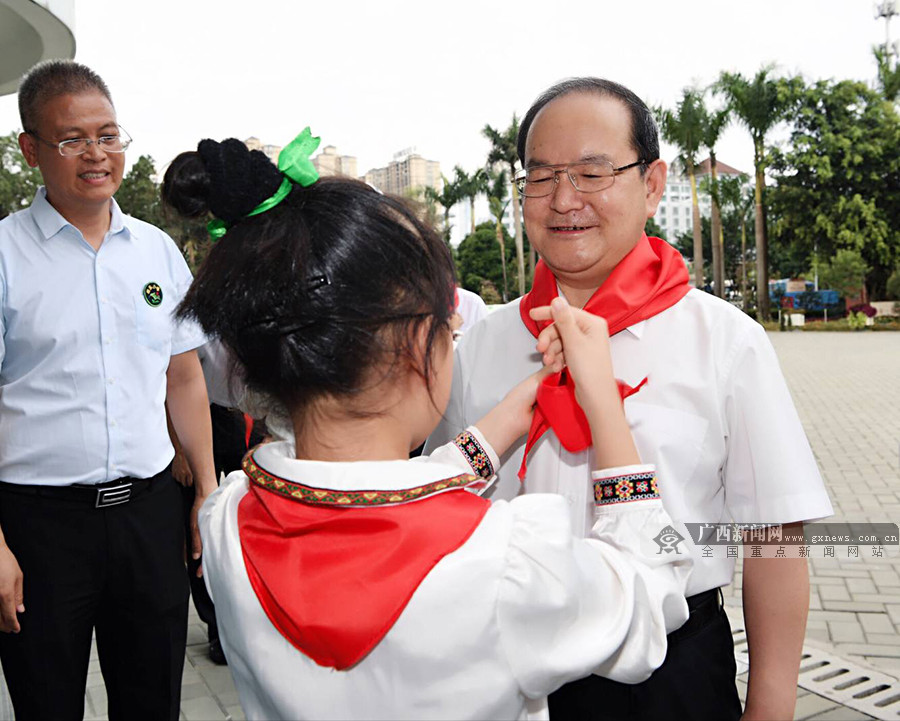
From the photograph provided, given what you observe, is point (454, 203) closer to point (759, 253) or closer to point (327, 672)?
point (759, 253)

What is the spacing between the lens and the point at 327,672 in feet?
3.42

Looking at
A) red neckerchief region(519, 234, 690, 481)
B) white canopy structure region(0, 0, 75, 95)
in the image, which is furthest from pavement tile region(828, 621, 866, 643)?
white canopy structure region(0, 0, 75, 95)

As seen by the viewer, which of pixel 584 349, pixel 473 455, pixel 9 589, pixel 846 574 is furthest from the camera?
pixel 846 574

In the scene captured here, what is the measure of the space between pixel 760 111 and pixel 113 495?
2924 centimetres

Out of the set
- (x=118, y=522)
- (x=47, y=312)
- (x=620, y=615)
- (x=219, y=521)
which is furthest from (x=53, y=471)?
(x=620, y=615)

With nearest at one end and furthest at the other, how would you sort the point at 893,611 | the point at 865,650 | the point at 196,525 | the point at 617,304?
the point at 617,304
the point at 196,525
the point at 865,650
the point at 893,611

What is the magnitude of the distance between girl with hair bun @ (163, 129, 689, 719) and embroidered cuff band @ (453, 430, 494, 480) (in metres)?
0.30

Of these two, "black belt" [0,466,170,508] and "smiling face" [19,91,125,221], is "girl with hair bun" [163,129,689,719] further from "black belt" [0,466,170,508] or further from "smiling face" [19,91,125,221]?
"smiling face" [19,91,125,221]

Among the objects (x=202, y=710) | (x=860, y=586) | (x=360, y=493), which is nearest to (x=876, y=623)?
(x=860, y=586)

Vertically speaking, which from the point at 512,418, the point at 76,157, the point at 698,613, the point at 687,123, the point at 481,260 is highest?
the point at 687,123

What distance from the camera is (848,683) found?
3.28 m

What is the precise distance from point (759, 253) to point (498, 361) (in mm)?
28829

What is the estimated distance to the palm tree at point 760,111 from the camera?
27281mm
